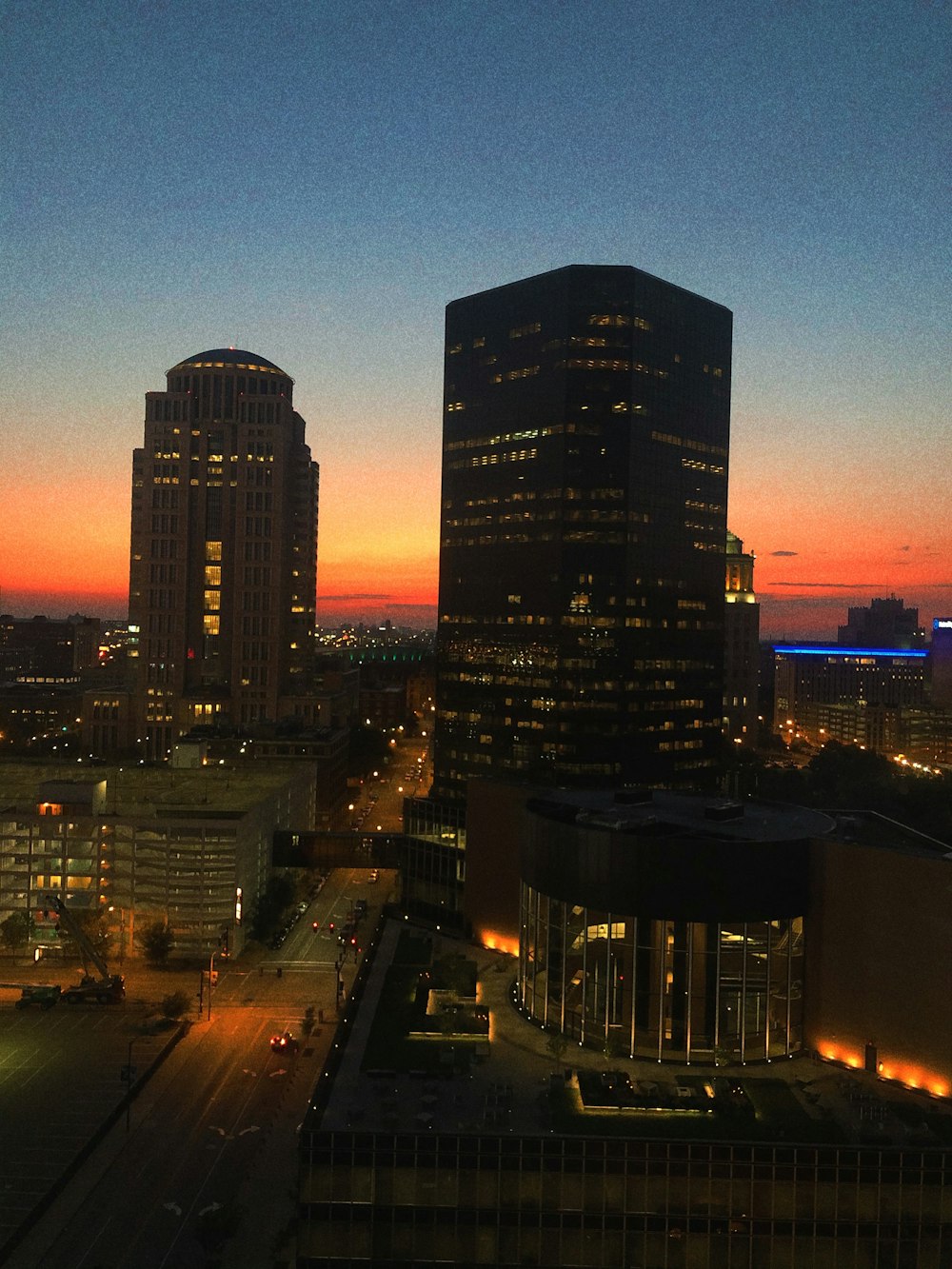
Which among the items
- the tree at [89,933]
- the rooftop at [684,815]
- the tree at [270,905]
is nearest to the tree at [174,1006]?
the tree at [89,933]

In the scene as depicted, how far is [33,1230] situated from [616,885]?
122ft

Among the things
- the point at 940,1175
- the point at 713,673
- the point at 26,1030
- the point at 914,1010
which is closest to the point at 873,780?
the point at 713,673

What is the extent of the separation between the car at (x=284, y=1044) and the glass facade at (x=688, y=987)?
23.8m

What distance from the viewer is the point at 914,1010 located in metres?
57.2

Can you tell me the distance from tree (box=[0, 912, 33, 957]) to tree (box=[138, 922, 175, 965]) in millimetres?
10617

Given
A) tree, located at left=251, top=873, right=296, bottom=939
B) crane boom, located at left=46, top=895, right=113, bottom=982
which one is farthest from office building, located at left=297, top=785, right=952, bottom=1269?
tree, located at left=251, top=873, right=296, bottom=939

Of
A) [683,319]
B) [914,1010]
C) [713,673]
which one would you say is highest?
[683,319]

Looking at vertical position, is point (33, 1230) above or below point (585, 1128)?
below

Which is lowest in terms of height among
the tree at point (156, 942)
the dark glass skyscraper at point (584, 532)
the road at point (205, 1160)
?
the road at point (205, 1160)

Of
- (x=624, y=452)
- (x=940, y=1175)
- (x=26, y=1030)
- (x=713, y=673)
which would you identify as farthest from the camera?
(x=713, y=673)

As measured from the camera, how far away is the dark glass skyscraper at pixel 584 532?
123750mm

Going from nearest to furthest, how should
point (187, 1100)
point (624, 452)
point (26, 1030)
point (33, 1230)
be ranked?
1. point (33, 1230)
2. point (187, 1100)
3. point (26, 1030)
4. point (624, 452)

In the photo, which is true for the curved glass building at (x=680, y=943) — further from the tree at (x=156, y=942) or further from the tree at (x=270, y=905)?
the tree at (x=270, y=905)

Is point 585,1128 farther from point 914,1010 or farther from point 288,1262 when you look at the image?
point 914,1010
